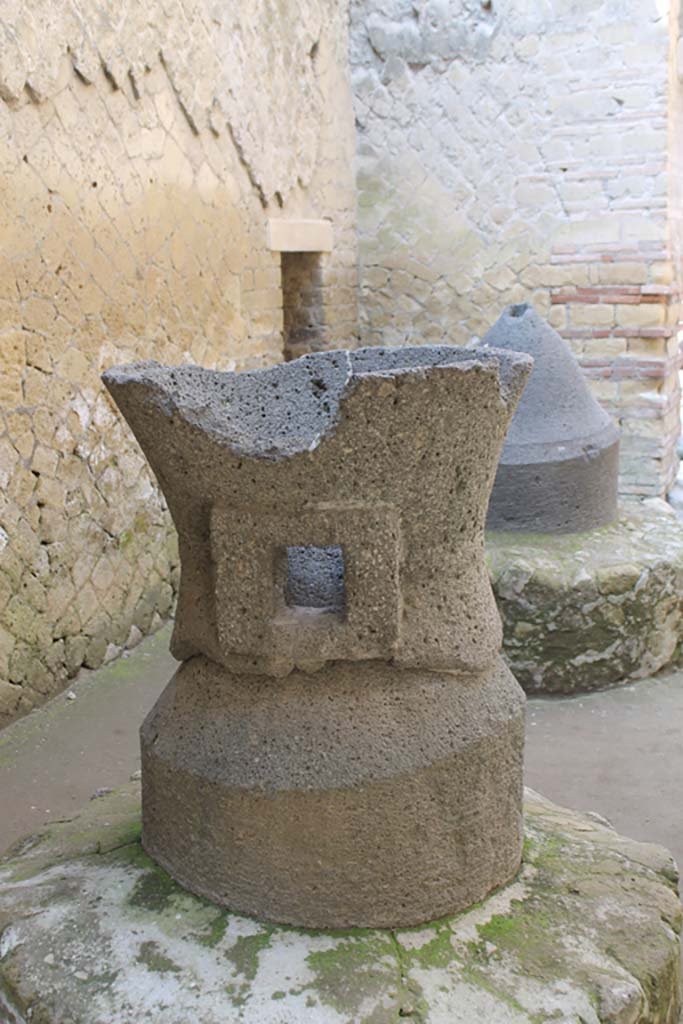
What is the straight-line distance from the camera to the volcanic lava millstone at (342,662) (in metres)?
2.10

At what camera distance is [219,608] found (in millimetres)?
2232

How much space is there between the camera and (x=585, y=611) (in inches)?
184

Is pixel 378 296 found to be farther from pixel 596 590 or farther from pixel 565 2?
pixel 596 590

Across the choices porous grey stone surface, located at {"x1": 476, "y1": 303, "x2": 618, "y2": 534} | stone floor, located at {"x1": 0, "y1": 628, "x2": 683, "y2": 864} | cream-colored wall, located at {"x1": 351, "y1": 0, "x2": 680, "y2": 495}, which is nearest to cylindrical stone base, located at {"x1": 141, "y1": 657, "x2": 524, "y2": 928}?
stone floor, located at {"x1": 0, "y1": 628, "x2": 683, "y2": 864}

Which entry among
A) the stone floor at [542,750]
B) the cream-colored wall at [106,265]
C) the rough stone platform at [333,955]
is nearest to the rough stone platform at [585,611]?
the stone floor at [542,750]

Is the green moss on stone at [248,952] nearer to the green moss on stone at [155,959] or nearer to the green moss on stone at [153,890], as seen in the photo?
the green moss on stone at [155,959]

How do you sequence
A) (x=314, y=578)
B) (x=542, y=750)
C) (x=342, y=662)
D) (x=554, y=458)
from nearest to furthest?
(x=342, y=662) < (x=314, y=578) < (x=542, y=750) < (x=554, y=458)

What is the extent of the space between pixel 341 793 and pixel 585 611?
272 centimetres

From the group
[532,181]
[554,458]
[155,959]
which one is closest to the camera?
[155,959]

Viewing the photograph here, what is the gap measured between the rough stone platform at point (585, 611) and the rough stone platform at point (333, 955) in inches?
86.2

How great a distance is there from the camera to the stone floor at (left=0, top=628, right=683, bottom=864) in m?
3.70

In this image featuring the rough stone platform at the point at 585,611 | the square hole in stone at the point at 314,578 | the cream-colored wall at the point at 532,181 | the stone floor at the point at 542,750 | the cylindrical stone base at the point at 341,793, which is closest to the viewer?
the cylindrical stone base at the point at 341,793

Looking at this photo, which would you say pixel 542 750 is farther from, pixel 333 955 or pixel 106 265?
pixel 106 265

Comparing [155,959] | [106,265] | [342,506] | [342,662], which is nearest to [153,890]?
[155,959]
